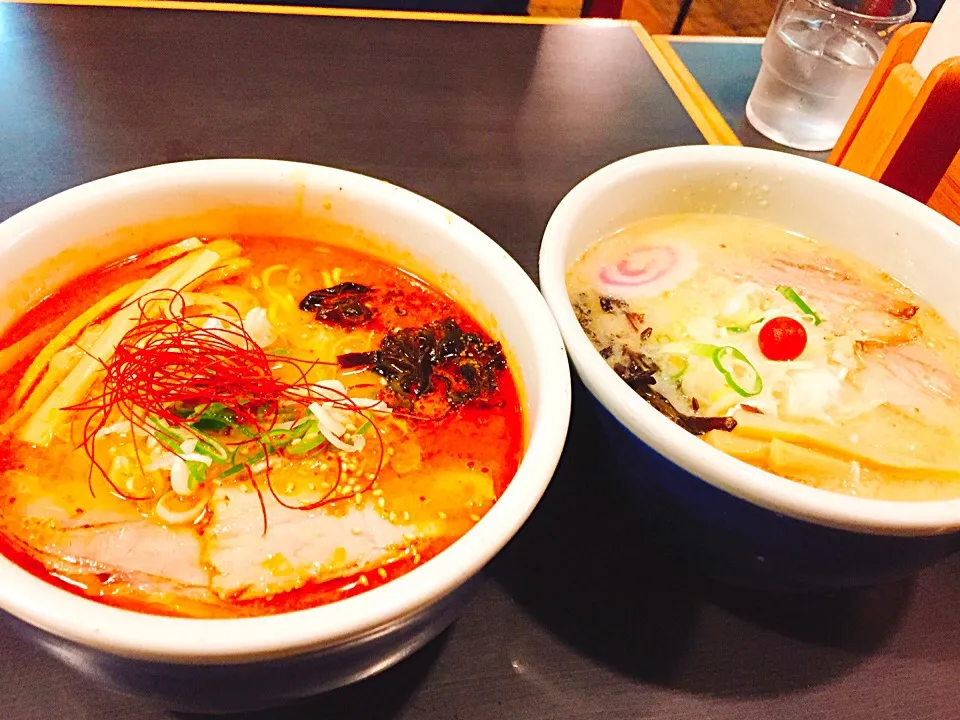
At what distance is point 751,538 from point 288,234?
3.15 ft

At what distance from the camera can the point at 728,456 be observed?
0.94 metres

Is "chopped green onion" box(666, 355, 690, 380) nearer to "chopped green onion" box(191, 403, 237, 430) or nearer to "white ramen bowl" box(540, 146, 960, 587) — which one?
"white ramen bowl" box(540, 146, 960, 587)

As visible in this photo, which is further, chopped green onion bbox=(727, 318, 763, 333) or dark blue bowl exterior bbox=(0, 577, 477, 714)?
chopped green onion bbox=(727, 318, 763, 333)

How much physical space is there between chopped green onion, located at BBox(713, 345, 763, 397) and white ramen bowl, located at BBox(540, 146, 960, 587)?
0.31m

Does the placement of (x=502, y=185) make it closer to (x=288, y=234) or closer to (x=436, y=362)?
(x=288, y=234)

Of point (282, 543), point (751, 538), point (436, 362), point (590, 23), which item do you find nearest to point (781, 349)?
point (751, 538)

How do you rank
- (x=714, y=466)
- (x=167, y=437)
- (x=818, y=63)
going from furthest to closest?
(x=818, y=63) < (x=167, y=437) < (x=714, y=466)

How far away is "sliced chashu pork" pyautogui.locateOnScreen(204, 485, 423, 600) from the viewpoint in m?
0.95

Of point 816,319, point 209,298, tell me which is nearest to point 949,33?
point 816,319

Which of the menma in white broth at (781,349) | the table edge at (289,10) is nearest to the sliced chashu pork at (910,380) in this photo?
the menma in white broth at (781,349)

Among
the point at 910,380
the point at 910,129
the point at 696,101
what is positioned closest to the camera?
the point at 910,380

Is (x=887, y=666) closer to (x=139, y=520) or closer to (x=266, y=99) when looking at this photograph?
(x=139, y=520)

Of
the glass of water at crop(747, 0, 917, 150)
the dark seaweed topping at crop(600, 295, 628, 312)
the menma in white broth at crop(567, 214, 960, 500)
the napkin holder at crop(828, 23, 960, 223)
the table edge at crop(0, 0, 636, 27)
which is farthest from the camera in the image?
the table edge at crop(0, 0, 636, 27)

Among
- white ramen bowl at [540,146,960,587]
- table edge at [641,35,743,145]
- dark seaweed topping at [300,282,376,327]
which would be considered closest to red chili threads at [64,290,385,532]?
dark seaweed topping at [300,282,376,327]
